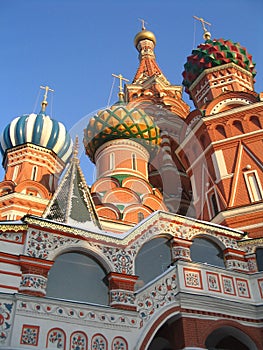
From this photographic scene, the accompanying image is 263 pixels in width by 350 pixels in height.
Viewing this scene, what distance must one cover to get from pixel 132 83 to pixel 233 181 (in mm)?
18492

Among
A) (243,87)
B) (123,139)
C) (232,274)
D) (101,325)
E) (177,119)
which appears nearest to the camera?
(101,325)

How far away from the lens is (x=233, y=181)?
42.8 feet

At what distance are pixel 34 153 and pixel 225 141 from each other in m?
10.6

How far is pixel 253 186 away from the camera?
12.9m

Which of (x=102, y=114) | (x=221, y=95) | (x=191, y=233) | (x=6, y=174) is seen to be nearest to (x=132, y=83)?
(x=102, y=114)

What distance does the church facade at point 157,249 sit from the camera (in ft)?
24.4

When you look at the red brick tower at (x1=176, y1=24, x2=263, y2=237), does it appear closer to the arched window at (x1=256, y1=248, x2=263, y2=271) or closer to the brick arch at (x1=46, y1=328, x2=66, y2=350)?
the arched window at (x1=256, y1=248, x2=263, y2=271)

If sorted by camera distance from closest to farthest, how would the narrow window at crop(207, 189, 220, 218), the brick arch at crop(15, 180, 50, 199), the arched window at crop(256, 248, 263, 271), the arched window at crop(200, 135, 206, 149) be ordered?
the arched window at crop(256, 248, 263, 271), the narrow window at crop(207, 189, 220, 218), the arched window at crop(200, 135, 206, 149), the brick arch at crop(15, 180, 50, 199)

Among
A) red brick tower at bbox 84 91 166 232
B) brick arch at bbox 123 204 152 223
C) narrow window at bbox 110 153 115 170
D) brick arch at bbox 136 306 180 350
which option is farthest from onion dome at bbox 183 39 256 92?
brick arch at bbox 136 306 180 350

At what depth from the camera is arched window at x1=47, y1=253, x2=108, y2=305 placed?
804 cm

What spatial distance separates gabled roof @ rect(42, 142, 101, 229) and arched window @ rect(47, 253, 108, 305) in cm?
111

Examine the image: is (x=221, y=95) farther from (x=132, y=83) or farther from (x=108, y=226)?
(x=132, y=83)

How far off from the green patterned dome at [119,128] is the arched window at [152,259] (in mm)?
10583

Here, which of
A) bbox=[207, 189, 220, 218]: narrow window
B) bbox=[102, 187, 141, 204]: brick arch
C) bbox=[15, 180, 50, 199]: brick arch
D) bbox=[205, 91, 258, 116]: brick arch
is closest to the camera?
bbox=[207, 189, 220, 218]: narrow window
